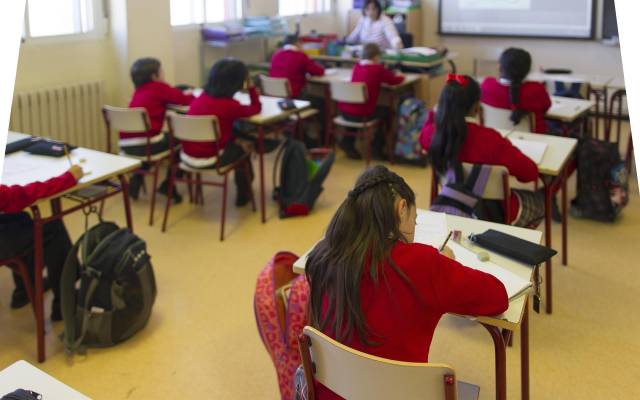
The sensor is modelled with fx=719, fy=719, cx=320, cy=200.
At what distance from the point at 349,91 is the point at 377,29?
1.90m

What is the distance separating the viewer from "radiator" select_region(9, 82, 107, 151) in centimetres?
464

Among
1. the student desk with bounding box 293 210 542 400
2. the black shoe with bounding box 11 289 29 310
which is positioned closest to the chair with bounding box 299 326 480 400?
the student desk with bounding box 293 210 542 400

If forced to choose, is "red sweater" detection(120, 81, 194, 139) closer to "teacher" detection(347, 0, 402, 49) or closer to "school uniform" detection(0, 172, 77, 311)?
"school uniform" detection(0, 172, 77, 311)

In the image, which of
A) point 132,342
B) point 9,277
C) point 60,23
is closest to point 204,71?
point 60,23

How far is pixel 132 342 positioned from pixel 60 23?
9.25 ft

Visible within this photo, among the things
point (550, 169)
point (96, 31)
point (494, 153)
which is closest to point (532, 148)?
point (550, 169)

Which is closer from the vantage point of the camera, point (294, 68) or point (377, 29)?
point (294, 68)

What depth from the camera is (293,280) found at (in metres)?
2.51

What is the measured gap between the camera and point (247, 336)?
3.10 metres

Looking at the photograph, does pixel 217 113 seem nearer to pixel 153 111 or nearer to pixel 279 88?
pixel 153 111

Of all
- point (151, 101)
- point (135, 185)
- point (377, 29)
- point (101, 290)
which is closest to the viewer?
point (101, 290)

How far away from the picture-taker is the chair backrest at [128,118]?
4.16 m

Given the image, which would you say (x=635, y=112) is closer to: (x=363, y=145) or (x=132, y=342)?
(x=132, y=342)

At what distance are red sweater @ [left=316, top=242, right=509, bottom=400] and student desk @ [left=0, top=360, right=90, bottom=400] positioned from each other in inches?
24.6
